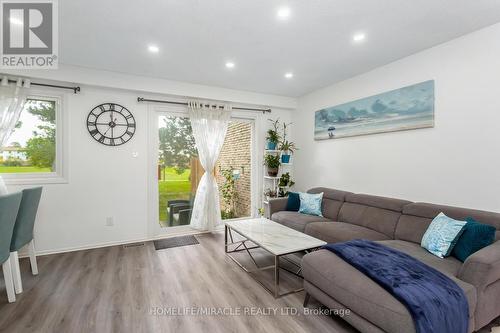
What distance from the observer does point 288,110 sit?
16.4 ft

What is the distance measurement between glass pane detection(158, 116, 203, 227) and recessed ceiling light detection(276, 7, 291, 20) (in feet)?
8.34

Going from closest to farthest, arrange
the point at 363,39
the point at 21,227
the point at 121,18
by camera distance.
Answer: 1. the point at 121,18
2. the point at 21,227
3. the point at 363,39

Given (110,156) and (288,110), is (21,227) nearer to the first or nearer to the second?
(110,156)

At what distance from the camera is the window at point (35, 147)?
3.08 metres

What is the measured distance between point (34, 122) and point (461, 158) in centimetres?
527

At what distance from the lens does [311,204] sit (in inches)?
145

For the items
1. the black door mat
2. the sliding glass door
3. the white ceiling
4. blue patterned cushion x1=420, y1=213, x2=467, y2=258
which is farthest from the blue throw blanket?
the sliding glass door

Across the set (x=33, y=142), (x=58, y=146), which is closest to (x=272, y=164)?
(x=58, y=146)

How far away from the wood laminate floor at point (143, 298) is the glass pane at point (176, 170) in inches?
41.7

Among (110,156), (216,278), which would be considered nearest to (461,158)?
(216,278)

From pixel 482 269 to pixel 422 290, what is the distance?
1.67ft

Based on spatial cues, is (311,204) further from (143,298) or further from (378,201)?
(143,298)

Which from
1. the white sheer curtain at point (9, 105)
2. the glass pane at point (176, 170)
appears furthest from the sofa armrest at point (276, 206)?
the white sheer curtain at point (9, 105)

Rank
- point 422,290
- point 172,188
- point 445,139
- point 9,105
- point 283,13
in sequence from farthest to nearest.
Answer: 1. point 172,188
2. point 9,105
3. point 445,139
4. point 283,13
5. point 422,290
